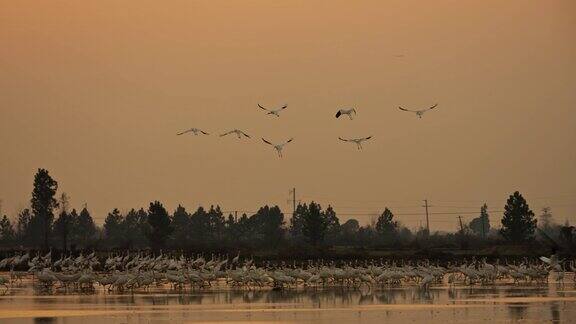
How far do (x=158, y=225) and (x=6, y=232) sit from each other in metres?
70.5

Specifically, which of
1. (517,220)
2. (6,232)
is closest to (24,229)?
(6,232)

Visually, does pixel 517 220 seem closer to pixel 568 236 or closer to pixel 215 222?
pixel 568 236

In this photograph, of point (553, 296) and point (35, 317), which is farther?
point (553, 296)

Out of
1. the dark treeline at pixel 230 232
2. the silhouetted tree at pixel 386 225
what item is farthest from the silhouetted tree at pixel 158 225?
the silhouetted tree at pixel 386 225

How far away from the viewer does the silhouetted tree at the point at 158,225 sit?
335ft

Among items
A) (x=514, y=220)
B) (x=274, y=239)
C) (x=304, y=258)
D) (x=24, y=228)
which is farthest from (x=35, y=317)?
(x=24, y=228)

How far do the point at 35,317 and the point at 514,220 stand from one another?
2716 inches

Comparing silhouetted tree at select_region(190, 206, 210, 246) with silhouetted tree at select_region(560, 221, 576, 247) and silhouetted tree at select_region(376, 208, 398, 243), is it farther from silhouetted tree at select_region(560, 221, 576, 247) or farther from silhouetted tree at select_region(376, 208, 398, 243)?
silhouetted tree at select_region(560, 221, 576, 247)

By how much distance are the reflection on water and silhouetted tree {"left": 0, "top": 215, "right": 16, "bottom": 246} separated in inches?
4336

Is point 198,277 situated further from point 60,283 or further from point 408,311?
point 408,311

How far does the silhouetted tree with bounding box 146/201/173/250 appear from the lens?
102106 mm

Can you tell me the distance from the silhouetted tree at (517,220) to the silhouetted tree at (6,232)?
7813 cm

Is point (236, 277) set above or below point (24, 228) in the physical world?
below

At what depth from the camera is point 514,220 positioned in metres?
99.6
